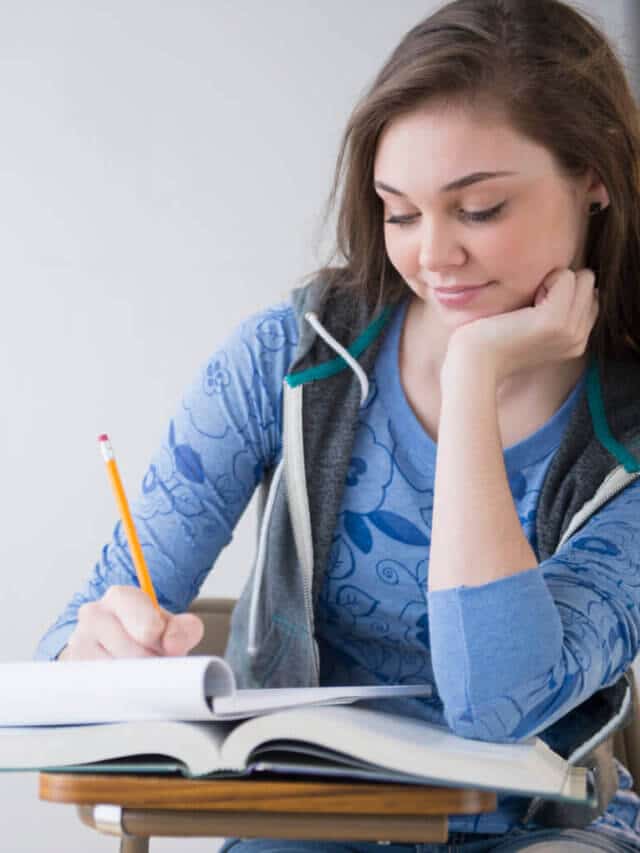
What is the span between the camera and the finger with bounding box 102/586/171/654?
0.87 m

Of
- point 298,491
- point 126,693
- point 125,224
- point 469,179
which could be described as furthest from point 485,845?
point 125,224

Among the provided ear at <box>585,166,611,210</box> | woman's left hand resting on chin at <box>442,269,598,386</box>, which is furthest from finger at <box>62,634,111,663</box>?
ear at <box>585,166,611,210</box>

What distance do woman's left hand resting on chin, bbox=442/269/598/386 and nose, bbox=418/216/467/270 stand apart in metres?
0.06

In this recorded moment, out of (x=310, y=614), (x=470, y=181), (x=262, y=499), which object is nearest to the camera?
(x=470, y=181)

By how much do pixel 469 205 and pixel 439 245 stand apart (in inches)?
1.7

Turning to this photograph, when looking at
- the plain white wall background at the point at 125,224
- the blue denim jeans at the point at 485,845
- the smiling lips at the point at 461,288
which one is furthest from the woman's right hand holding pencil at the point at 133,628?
the plain white wall background at the point at 125,224

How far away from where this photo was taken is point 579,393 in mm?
1253

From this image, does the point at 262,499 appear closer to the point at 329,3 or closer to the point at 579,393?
the point at 579,393

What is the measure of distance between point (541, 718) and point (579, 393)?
0.41 m

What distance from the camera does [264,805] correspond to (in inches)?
27.6

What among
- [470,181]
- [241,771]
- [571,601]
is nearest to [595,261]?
[470,181]

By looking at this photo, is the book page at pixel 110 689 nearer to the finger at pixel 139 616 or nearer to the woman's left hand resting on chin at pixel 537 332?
the finger at pixel 139 616

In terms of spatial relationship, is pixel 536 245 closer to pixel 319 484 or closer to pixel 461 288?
pixel 461 288

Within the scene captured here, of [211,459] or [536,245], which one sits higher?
[536,245]
